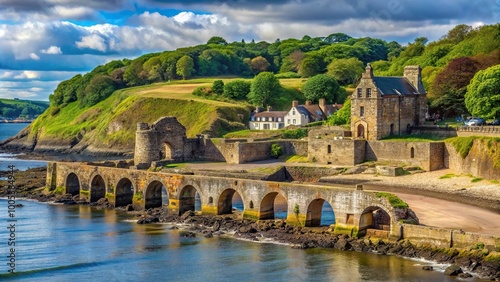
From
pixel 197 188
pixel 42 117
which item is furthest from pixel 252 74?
pixel 197 188

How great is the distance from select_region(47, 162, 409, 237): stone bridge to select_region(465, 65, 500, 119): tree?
22.0 m

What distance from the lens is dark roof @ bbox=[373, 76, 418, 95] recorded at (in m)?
57.0

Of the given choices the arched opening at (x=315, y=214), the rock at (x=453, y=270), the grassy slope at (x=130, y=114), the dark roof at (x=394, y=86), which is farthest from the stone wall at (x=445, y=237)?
the grassy slope at (x=130, y=114)

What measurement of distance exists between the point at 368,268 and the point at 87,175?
26.1 m

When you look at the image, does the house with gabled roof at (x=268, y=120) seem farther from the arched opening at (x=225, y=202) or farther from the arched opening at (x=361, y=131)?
the arched opening at (x=225, y=202)

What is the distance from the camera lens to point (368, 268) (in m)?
30.2

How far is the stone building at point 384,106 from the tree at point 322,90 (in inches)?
1131

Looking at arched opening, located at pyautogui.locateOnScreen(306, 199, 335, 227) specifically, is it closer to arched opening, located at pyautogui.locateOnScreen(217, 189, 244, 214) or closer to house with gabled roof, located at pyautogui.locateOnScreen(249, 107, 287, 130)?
arched opening, located at pyautogui.locateOnScreen(217, 189, 244, 214)

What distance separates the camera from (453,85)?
6344 cm

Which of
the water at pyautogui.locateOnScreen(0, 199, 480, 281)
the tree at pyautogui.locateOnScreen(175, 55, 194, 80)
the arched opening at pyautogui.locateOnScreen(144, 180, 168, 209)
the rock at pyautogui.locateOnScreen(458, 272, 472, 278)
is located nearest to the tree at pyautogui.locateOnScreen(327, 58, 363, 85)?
the tree at pyautogui.locateOnScreen(175, 55, 194, 80)

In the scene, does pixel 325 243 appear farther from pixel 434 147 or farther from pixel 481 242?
pixel 434 147

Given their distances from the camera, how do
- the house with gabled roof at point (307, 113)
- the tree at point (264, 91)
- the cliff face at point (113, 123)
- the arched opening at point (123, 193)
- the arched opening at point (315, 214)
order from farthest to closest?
the tree at point (264, 91) → the cliff face at point (113, 123) → the house with gabled roof at point (307, 113) → the arched opening at point (123, 193) → the arched opening at point (315, 214)

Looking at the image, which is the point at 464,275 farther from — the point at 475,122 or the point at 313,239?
the point at 475,122

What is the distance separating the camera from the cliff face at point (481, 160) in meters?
45.8
